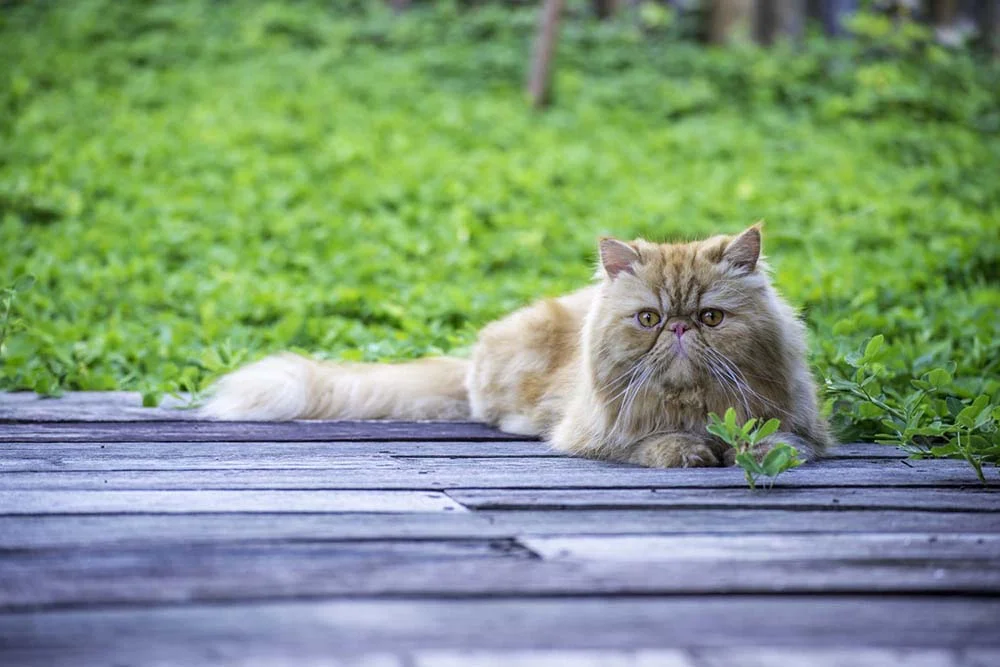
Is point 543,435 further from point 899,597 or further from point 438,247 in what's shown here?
point 438,247

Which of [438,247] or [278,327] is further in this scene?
[438,247]

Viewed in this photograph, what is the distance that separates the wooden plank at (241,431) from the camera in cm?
358

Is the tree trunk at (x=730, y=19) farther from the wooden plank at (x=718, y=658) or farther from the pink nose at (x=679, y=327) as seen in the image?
the wooden plank at (x=718, y=658)

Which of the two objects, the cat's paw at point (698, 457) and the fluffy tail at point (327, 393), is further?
the fluffy tail at point (327, 393)

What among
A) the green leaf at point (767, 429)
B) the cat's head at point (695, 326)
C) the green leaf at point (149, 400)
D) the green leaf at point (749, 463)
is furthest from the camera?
the green leaf at point (149, 400)

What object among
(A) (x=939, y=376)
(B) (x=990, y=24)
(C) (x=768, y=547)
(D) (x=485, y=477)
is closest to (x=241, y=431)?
(D) (x=485, y=477)

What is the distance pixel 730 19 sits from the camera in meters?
14.1

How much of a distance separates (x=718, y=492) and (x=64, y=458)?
182 centimetres

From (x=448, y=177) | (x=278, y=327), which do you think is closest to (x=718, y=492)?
(x=278, y=327)

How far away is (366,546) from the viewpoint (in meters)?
2.22

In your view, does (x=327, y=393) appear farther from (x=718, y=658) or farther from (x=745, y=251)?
(x=718, y=658)

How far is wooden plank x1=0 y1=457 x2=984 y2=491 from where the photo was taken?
2.81m

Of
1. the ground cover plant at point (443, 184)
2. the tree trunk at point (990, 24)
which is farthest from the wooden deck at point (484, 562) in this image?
the tree trunk at point (990, 24)

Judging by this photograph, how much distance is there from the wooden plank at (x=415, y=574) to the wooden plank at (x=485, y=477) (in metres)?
0.63
